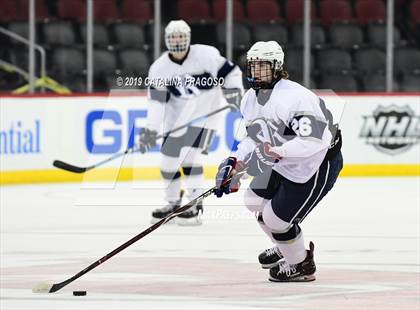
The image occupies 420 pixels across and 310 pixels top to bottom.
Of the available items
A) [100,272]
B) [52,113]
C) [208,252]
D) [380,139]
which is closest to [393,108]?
[380,139]

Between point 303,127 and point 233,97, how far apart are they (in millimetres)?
2755

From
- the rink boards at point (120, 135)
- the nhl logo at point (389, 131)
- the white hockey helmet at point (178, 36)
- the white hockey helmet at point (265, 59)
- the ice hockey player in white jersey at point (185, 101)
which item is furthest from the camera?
the nhl logo at point (389, 131)

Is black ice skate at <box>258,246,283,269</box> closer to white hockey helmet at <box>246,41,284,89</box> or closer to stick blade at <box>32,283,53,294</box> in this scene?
white hockey helmet at <box>246,41,284,89</box>

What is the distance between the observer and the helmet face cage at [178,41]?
8070 millimetres

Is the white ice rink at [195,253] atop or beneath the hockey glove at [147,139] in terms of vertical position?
beneath

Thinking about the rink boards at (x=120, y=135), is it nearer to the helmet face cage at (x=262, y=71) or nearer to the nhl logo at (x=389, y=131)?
the nhl logo at (x=389, y=131)

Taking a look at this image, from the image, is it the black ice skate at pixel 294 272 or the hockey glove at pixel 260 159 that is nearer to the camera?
the hockey glove at pixel 260 159

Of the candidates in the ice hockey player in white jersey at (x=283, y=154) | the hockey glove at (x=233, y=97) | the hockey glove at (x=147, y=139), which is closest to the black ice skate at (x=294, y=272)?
the ice hockey player in white jersey at (x=283, y=154)

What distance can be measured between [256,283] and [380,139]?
6.17 metres

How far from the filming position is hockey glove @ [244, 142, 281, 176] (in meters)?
5.39

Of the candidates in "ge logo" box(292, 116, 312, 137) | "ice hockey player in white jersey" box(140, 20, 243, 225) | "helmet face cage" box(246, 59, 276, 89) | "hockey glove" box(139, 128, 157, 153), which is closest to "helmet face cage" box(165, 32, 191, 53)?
"ice hockey player in white jersey" box(140, 20, 243, 225)

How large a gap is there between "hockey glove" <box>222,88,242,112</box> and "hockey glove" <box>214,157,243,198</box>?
2.41 meters

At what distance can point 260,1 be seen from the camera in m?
13.1

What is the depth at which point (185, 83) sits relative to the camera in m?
8.17
